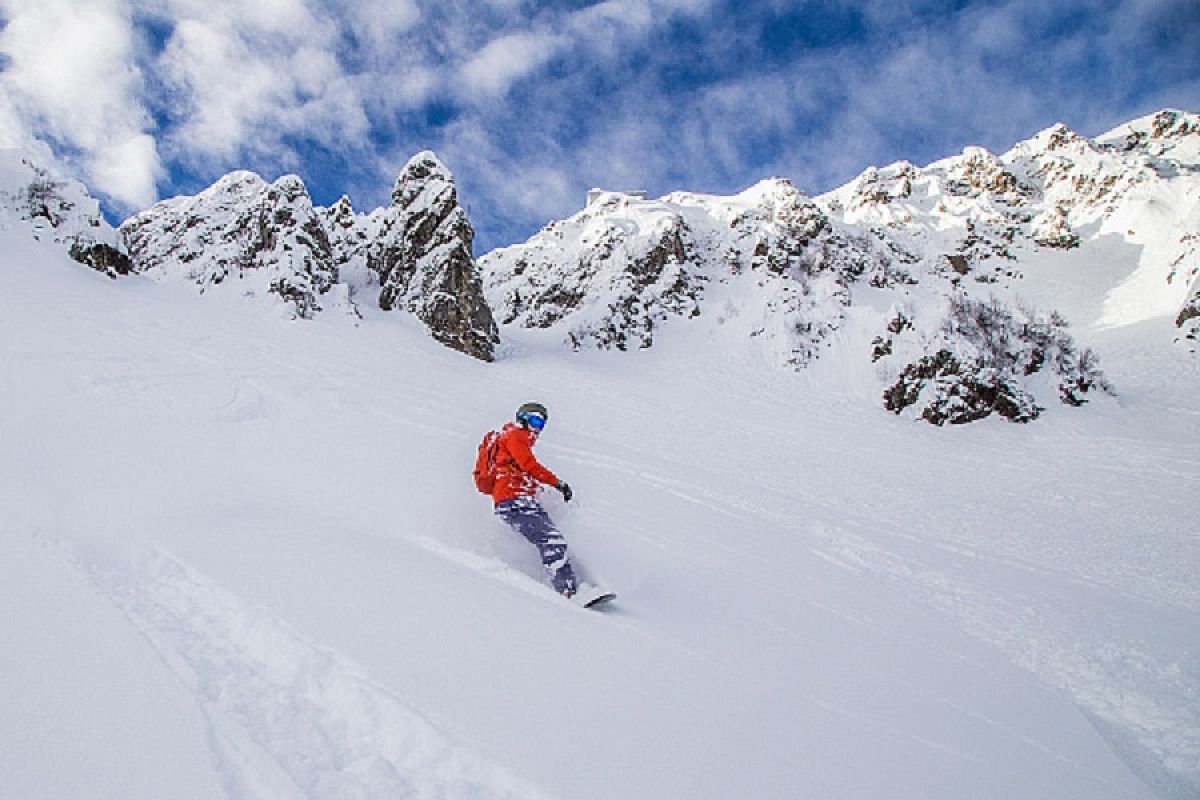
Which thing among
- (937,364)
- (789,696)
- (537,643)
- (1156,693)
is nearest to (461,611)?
(537,643)

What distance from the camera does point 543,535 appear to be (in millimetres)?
3787

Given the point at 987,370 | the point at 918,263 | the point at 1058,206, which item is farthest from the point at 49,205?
the point at 1058,206

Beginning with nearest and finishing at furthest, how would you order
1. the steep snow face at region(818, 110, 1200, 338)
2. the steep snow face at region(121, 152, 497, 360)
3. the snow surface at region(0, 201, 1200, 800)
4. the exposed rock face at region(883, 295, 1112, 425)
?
1. the snow surface at region(0, 201, 1200, 800)
2. the exposed rock face at region(883, 295, 1112, 425)
3. the steep snow face at region(121, 152, 497, 360)
4. the steep snow face at region(818, 110, 1200, 338)

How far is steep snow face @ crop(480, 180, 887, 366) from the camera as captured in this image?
76.9 ft

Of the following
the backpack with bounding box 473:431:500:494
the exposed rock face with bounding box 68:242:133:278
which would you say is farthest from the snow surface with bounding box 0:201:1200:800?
the exposed rock face with bounding box 68:242:133:278

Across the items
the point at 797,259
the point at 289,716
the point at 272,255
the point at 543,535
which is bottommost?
the point at 289,716

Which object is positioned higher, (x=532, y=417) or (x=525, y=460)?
(x=532, y=417)

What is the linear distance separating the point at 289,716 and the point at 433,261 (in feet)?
65.9

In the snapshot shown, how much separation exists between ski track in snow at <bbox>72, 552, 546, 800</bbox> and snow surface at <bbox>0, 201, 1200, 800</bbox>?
0.01 metres

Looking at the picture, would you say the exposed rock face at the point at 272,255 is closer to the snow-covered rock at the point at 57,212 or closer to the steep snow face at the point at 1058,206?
the snow-covered rock at the point at 57,212

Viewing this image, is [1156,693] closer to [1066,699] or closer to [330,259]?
[1066,699]

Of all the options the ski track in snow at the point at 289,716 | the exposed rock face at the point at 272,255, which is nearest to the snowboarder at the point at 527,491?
the ski track in snow at the point at 289,716

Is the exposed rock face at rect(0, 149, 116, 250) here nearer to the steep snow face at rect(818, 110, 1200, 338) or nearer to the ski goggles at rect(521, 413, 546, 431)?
the ski goggles at rect(521, 413, 546, 431)

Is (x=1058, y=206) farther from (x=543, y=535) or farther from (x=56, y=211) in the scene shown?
(x=56, y=211)
